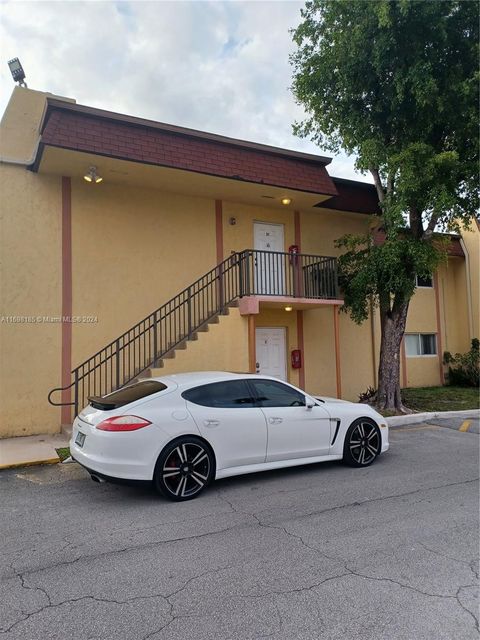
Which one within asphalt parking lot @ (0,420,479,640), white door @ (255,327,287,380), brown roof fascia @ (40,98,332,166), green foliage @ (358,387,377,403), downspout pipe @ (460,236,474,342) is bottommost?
asphalt parking lot @ (0,420,479,640)

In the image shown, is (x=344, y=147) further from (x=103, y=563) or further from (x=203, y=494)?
(x=103, y=563)

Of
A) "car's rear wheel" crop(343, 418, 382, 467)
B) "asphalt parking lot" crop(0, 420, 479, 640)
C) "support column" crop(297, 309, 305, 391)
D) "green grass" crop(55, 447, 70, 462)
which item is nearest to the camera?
"asphalt parking lot" crop(0, 420, 479, 640)

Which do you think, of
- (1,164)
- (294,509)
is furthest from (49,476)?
(1,164)

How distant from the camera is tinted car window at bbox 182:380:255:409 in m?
5.48

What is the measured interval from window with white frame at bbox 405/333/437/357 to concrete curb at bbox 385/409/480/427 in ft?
17.9

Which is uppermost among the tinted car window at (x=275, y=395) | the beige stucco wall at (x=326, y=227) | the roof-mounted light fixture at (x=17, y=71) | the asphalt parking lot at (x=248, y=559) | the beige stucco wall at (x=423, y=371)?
the roof-mounted light fixture at (x=17, y=71)

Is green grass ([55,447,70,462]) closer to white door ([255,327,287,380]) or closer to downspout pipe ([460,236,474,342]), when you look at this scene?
white door ([255,327,287,380])

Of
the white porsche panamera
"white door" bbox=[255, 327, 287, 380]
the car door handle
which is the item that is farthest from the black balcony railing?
the car door handle

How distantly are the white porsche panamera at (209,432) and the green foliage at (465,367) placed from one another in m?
11.6

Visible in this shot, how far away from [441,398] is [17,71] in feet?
47.7

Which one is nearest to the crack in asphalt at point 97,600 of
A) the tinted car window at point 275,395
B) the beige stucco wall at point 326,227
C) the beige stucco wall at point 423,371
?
the tinted car window at point 275,395

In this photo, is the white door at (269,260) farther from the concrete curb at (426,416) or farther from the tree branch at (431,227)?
the concrete curb at (426,416)

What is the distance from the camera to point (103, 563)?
11.8 feet

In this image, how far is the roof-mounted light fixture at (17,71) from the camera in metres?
10.5
